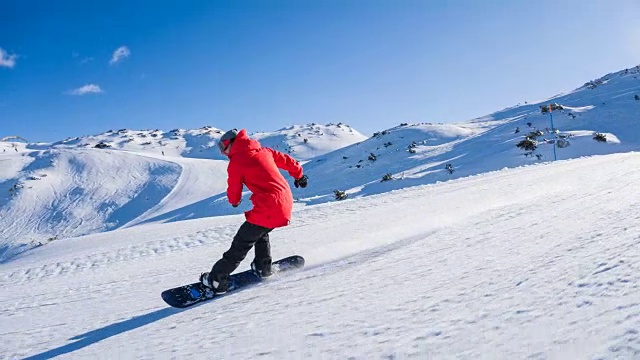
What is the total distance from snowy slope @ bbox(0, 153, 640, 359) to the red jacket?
2.03ft

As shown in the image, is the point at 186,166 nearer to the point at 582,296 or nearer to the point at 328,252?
the point at 328,252

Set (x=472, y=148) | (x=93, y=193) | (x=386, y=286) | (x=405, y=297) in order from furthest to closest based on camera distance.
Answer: (x=93, y=193), (x=472, y=148), (x=386, y=286), (x=405, y=297)

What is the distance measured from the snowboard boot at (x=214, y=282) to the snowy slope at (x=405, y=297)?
0.18m

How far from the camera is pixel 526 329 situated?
6.03 feet

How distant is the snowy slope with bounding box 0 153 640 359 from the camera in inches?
74.5

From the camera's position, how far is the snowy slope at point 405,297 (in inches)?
74.5

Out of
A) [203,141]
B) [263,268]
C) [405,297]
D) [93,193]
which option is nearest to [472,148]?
[263,268]

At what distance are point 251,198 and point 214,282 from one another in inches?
32.8

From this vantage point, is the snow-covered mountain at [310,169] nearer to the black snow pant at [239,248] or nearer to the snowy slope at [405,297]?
the snowy slope at [405,297]

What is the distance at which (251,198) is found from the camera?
4.04m

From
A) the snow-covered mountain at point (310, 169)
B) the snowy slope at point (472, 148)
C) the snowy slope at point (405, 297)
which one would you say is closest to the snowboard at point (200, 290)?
the snowy slope at point (405, 297)

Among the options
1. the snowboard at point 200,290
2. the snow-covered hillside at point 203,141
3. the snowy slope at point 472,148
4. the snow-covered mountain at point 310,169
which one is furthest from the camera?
the snow-covered hillside at point 203,141

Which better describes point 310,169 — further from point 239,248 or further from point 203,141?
point 203,141

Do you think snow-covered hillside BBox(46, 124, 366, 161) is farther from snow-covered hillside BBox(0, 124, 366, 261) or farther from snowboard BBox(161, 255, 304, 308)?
snowboard BBox(161, 255, 304, 308)
